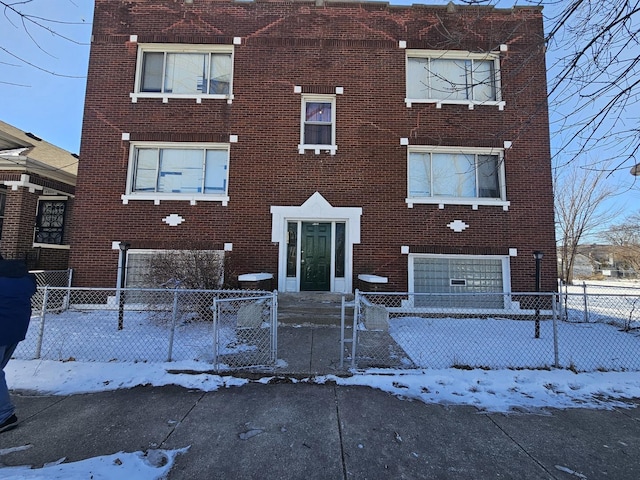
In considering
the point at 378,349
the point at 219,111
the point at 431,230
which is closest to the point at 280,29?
the point at 219,111

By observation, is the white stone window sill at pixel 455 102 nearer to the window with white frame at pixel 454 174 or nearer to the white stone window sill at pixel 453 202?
the window with white frame at pixel 454 174

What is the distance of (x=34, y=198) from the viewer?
35.0 feet

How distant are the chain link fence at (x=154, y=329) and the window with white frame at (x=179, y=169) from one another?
3.31 m

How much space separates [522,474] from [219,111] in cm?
1041

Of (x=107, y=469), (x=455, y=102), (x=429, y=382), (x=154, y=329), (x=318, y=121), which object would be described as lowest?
(x=107, y=469)

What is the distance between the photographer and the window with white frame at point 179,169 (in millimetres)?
9727

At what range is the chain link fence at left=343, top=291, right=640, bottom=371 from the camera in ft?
17.4

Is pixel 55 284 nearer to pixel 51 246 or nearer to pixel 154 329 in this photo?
pixel 51 246

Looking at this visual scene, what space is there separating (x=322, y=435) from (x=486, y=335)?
528cm

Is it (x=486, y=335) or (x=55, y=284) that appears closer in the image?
(x=486, y=335)

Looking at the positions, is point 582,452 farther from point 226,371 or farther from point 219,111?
point 219,111

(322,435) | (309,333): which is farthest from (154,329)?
(322,435)

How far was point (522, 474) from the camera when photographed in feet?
8.98

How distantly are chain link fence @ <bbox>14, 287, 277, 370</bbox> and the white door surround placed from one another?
7.13ft
